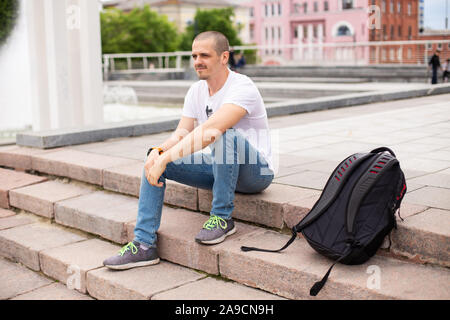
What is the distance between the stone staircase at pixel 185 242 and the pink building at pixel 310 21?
6028 centimetres

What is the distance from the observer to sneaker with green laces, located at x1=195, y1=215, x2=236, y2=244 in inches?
141

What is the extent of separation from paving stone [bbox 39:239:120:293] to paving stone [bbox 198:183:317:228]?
0.86 metres

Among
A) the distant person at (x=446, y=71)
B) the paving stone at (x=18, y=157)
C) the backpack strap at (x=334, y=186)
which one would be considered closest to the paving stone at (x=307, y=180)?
the backpack strap at (x=334, y=186)

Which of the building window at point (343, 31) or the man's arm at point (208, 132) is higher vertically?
the building window at point (343, 31)

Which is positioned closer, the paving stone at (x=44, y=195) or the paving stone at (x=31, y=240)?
the paving stone at (x=31, y=240)

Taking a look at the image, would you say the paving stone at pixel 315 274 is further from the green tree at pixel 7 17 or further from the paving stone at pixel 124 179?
the green tree at pixel 7 17

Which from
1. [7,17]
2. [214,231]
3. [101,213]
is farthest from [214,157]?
[7,17]

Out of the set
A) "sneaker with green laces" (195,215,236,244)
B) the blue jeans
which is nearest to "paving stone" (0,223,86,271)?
the blue jeans

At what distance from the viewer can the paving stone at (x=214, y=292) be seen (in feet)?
10.8

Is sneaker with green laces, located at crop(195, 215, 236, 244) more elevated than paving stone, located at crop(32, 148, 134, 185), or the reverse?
paving stone, located at crop(32, 148, 134, 185)

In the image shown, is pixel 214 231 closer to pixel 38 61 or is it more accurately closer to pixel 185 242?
pixel 185 242

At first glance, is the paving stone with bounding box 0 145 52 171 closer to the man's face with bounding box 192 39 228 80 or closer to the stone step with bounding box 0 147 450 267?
the stone step with bounding box 0 147 450 267

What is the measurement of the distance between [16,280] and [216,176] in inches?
67.2
